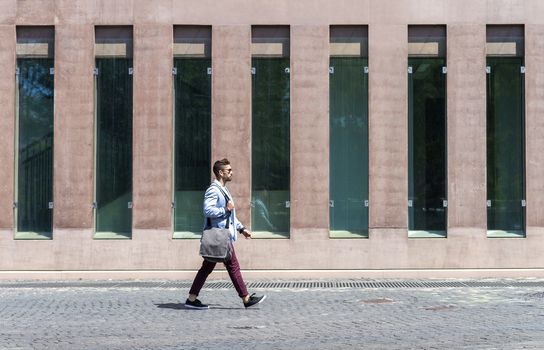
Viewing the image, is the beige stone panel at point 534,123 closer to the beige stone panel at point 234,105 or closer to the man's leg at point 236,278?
the beige stone panel at point 234,105

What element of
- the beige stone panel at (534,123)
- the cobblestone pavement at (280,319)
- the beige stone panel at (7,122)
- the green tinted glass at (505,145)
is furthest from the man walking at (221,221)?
the beige stone panel at (534,123)

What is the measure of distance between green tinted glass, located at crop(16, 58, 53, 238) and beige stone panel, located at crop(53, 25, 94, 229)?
241mm

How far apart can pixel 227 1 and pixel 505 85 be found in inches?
208

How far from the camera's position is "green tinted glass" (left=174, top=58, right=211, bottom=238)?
54.1 ft

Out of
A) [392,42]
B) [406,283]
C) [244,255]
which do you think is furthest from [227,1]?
[406,283]

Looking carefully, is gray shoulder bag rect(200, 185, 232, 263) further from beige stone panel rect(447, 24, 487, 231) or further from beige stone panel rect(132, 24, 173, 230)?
beige stone panel rect(447, 24, 487, 231)

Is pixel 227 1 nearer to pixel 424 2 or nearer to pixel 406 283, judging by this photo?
pixel 424 2

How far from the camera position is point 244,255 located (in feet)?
53.4

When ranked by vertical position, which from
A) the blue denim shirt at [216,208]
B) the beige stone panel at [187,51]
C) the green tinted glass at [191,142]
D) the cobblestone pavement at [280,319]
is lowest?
the cobblestone pavement at [280,319]

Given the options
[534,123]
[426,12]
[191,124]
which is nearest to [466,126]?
[534,123]

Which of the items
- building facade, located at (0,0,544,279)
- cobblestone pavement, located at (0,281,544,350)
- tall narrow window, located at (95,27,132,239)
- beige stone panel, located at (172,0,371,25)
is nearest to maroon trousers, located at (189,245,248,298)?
cobblestone pavement, located at (0,281,544,350)

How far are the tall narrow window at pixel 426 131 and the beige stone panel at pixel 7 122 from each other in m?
7.20

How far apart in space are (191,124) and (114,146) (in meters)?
1.46

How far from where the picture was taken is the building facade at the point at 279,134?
16297 millimetres
